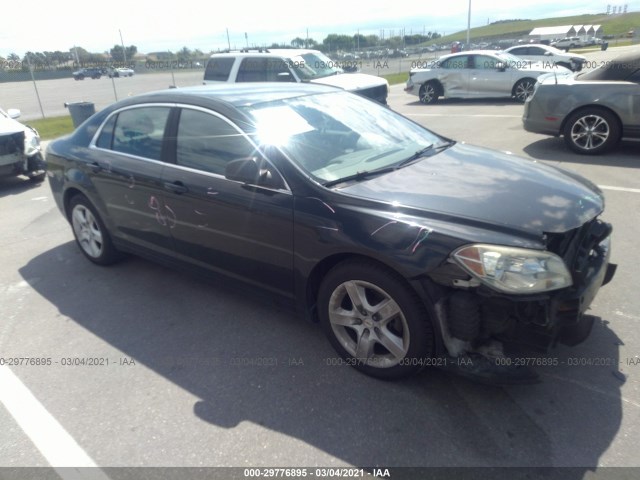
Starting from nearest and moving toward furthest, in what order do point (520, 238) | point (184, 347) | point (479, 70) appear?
1. point (520, 238)
2. point (184, 347)
3. point (479, 70)

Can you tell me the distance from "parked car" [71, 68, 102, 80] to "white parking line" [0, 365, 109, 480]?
4856 centimetres

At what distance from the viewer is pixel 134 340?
11.3 ft

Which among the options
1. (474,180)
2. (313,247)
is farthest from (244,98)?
(474,180)

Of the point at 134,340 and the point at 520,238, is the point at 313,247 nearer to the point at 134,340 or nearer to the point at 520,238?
the point at 520,238

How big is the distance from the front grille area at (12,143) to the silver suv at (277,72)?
5253 millimetres

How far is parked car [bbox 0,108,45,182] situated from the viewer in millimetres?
7711

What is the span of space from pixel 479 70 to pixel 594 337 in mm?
13530

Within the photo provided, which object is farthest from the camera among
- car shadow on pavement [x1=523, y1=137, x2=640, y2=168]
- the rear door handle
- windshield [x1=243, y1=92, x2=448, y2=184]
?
car shadow on pavement [x1=523, y1=137, x2=640, y2=168]

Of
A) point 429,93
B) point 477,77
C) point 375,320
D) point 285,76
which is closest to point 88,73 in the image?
point 429,93

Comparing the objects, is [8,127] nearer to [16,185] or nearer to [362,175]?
[16,185]

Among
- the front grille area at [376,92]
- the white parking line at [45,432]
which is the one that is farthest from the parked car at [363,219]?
the front grille area at [376,92]

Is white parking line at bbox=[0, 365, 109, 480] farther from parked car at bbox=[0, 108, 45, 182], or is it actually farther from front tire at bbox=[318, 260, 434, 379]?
parked car at bbox=[0, 108, 45, 182]

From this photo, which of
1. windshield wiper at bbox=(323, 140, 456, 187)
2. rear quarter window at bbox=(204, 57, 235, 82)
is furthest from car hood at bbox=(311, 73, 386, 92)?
windshield wiper at bbox=(323, 140, 456, 187)

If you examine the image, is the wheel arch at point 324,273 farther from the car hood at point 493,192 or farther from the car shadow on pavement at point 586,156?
the car shadow on pavement at point 586,156
